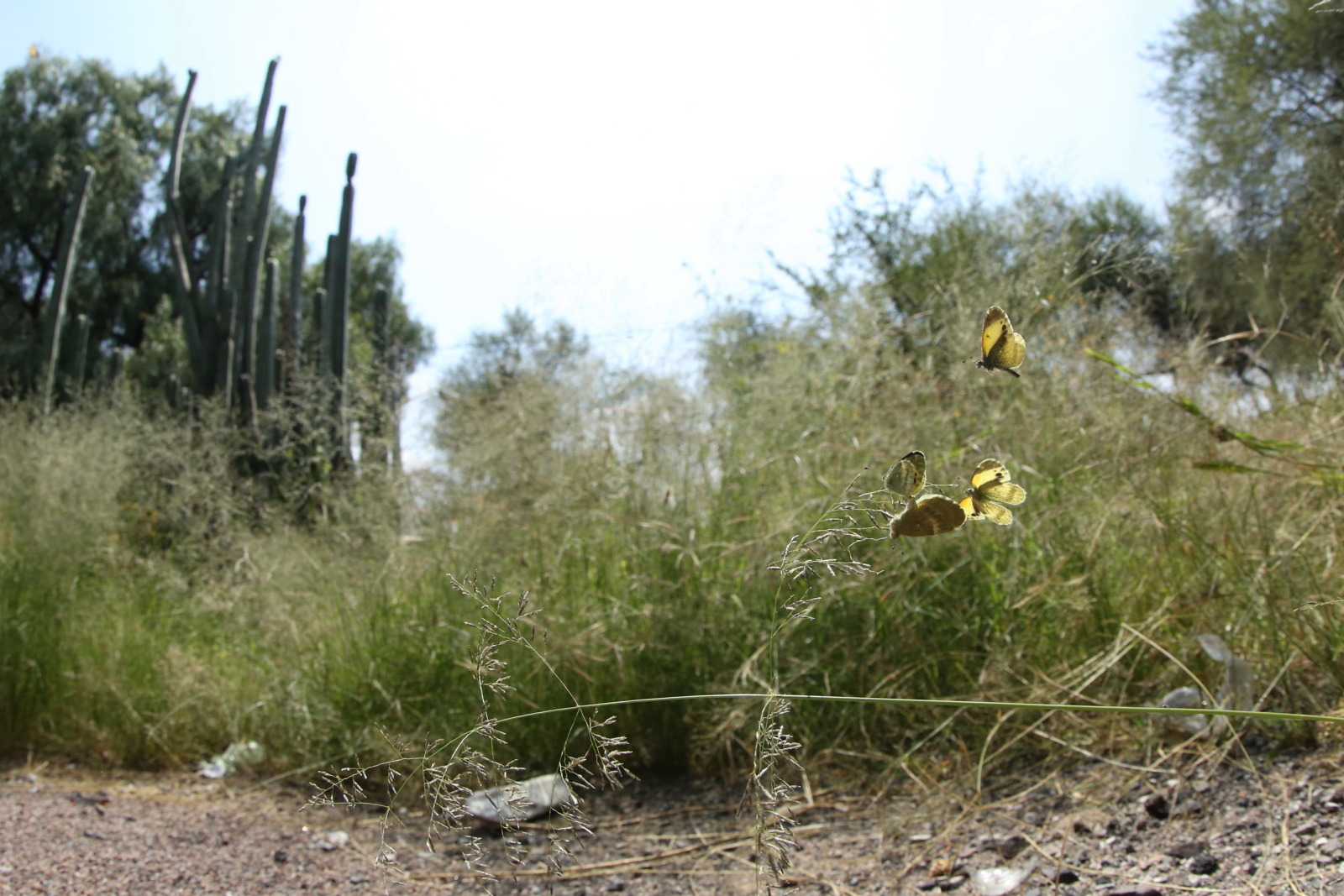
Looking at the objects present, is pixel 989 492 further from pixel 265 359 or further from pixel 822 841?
pixel 265 359

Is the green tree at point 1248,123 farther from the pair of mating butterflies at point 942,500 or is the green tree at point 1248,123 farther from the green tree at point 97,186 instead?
the green tree at point 97,186

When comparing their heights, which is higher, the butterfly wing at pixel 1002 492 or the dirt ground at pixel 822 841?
the butterfly wing at pixel 1002 492

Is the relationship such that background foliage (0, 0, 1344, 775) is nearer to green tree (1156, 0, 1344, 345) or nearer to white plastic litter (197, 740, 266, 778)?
white plastic litter (197, 740, 266, 778)

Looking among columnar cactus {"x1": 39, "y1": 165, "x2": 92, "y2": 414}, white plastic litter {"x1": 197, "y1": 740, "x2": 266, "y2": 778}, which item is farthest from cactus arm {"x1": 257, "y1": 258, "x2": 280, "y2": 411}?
white plastic litter {"x1": 197, "y1": 740, "x2": 266, "y2": 778}

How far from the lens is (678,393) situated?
2.31 metres

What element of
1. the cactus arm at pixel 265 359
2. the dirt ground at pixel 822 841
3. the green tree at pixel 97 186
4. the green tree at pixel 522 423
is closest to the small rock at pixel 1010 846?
the dirt ground at pixel 822 841

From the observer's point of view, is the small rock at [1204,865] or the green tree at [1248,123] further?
the green tree at [1248,123]

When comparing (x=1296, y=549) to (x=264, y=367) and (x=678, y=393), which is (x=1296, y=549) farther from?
(x=264, y=367)

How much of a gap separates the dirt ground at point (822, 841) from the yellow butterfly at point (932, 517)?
604 mm

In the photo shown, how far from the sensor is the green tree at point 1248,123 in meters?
5.90

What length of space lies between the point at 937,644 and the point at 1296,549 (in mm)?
570

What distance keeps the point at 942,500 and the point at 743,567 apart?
1.28 meters

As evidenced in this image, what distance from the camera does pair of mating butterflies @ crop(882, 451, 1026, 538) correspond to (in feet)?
1.54

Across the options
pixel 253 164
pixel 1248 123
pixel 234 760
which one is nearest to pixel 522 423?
pixel 234 760
